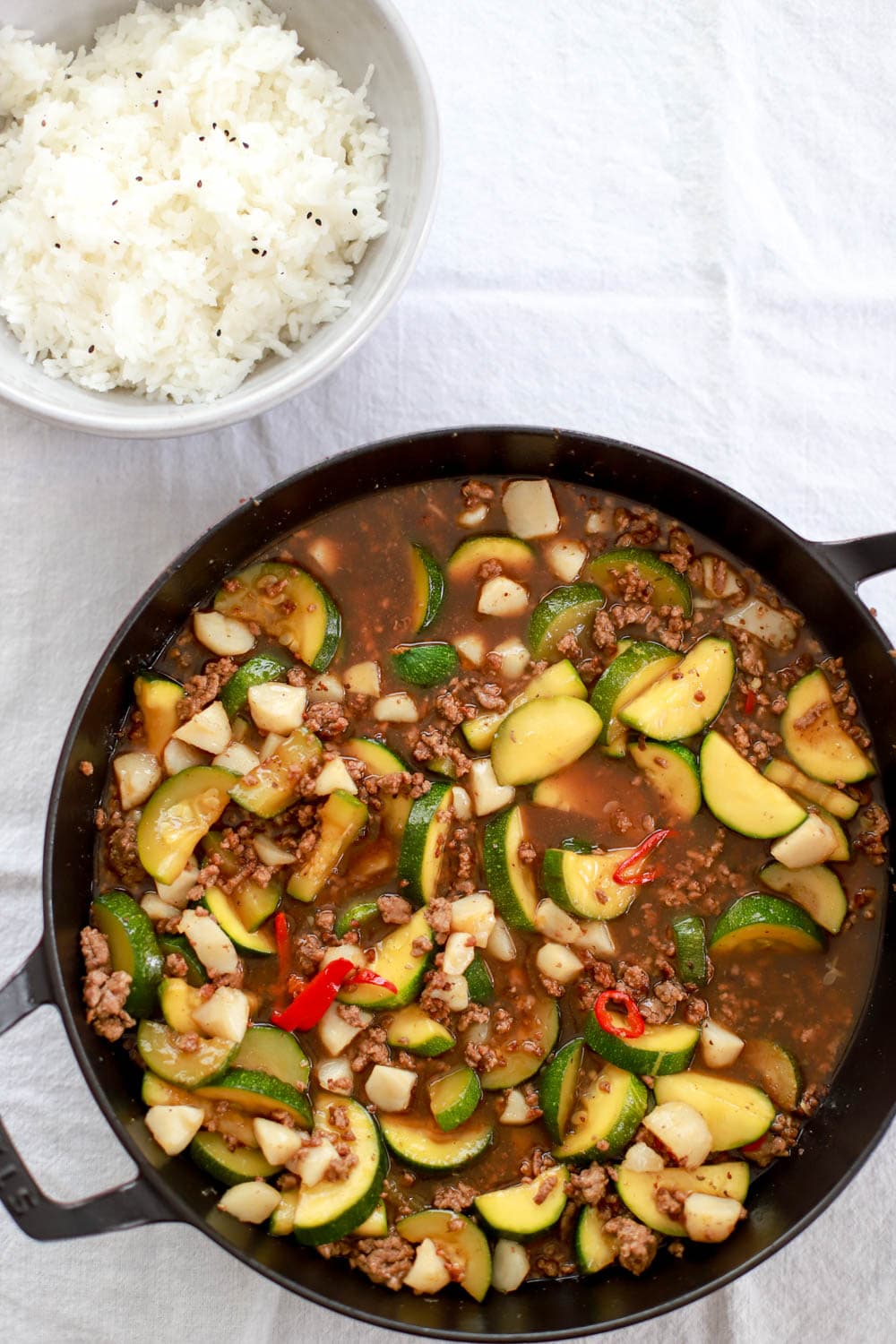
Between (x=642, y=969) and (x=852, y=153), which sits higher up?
(x=852, y=153)

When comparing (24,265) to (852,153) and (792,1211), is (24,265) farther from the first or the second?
(792,1211)

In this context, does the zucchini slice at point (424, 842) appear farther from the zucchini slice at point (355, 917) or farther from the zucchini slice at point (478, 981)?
the zucchini slice at point (478, 981)

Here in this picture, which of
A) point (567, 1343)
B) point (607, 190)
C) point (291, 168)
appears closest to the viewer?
point (291, 168)

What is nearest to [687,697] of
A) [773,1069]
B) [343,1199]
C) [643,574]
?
[643,574]

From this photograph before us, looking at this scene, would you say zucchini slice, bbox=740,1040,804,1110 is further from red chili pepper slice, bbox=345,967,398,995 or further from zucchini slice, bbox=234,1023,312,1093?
zucchini slice, bbox=234,1023,312,1093

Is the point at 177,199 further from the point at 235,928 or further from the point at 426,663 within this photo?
the point at 235,928

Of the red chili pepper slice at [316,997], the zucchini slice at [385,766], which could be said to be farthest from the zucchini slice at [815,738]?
the red chili pepper slice at [316,997]

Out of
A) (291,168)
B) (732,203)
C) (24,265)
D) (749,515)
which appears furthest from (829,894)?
(24,265)
